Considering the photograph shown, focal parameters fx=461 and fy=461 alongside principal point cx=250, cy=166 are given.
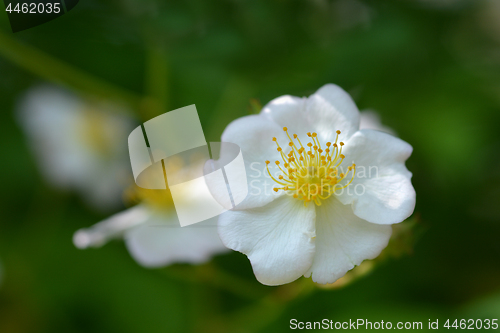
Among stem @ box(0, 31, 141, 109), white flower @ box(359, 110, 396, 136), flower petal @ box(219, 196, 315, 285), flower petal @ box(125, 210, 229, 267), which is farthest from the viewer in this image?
stem @ box(0, 31, 141, 109)

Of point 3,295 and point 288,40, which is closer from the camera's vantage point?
point 288,40

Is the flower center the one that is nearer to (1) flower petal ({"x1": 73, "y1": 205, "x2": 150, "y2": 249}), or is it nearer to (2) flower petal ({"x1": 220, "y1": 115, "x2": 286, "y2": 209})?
(2) flower petal ({"x1": 220, "y1": 115, "x2": 286, "y2": 209})

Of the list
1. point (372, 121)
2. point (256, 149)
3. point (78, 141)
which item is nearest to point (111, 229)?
point (256, 149)

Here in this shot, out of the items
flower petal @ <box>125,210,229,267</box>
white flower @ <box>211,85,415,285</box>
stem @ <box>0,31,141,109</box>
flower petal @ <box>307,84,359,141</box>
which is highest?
stem @ <box>0,31,141,109</box>

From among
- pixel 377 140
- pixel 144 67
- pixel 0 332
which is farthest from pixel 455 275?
pixel 0 332

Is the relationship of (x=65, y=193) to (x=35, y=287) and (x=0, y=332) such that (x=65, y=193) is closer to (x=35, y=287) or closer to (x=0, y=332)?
(x=35, y=287)

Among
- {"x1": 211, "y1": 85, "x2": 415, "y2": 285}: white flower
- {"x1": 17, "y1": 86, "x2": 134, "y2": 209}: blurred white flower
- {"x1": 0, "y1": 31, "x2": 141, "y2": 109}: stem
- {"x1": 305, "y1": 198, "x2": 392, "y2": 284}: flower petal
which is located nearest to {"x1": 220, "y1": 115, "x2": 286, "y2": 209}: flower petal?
{"x1": 211, "y1": 85, "x2": 415, "y2": 285}: white flower
